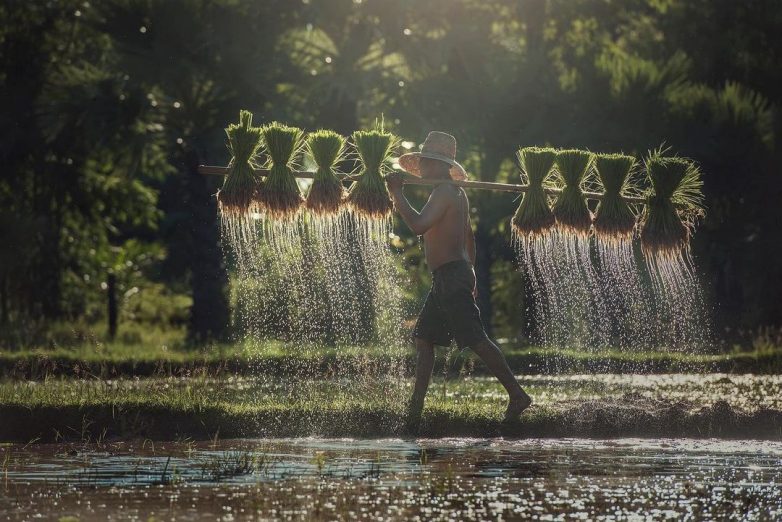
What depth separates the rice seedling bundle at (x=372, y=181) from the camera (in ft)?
42.8

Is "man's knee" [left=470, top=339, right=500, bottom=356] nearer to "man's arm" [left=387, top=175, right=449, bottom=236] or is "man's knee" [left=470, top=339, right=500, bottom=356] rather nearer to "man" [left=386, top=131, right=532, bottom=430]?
"man" [left=386, top=131, right=532, bottom=430]

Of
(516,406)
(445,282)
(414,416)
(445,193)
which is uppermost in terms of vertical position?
(445,193)

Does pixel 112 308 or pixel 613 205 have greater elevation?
pixel 613 205

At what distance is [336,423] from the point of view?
1287cm

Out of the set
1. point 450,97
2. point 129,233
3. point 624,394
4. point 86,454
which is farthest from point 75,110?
point 86,454

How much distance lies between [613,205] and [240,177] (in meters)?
3.37

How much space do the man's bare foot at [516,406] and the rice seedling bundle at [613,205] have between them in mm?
1986

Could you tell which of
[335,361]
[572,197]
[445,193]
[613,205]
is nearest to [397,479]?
[445,193]

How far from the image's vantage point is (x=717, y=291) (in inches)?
1396

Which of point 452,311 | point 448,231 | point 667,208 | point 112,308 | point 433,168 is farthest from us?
point 112,308

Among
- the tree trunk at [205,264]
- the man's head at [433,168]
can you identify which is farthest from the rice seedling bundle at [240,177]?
the tree trunk at [205,264]

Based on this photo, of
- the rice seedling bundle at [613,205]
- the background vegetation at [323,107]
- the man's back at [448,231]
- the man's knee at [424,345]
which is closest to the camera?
the man's back at [448,231]

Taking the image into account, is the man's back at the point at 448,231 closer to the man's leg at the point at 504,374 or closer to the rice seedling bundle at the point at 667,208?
the man's leg at the point at 504,374

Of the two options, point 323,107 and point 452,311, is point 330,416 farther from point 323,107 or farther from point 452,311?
point 323,107
